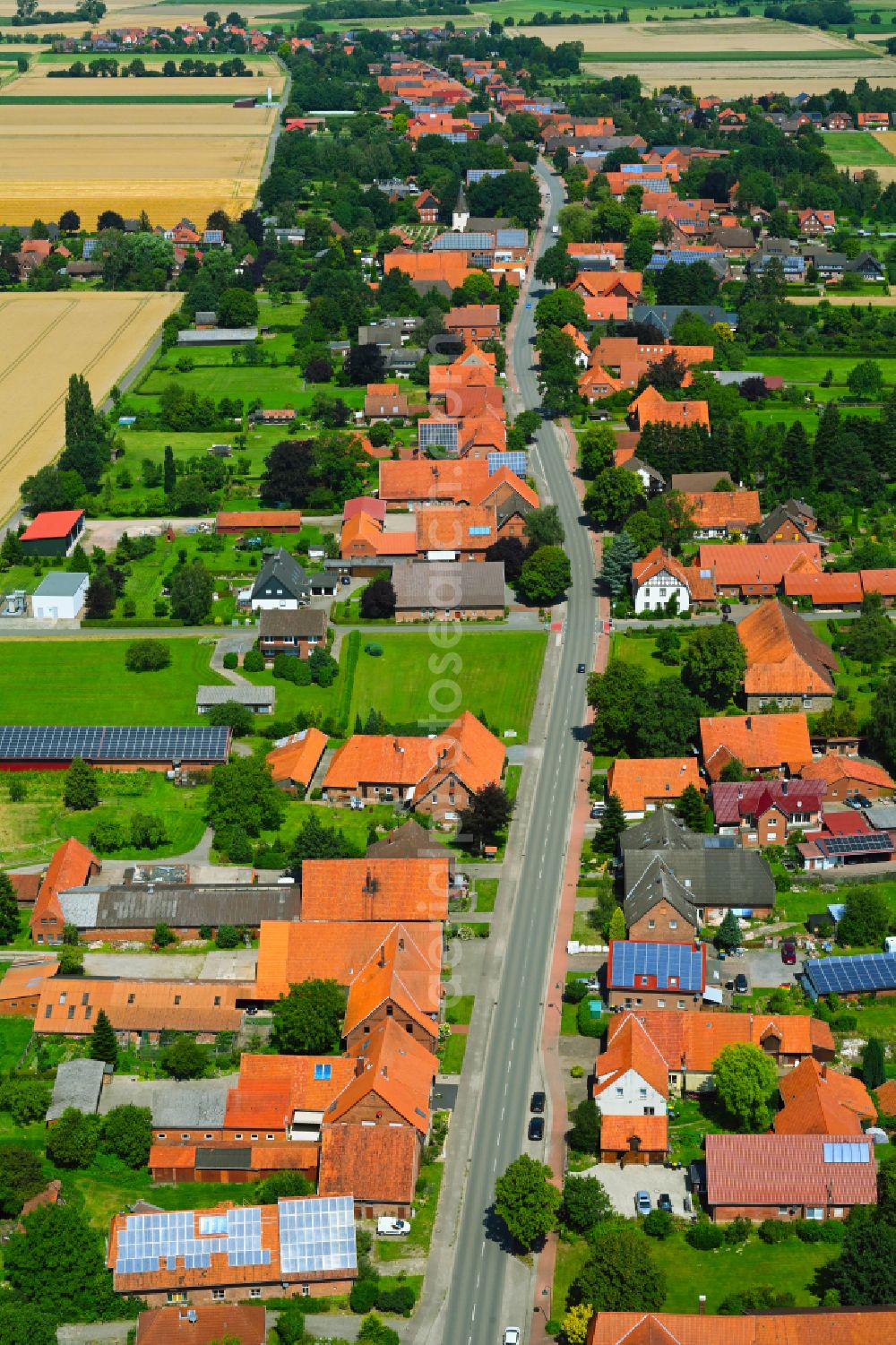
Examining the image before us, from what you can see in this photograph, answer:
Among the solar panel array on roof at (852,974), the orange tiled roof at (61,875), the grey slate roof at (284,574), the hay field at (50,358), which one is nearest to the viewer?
the solar panel array on roof at (852,974)

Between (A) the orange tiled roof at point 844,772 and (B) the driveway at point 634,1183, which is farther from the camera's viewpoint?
(A) the orange tiled roof at point 844,772

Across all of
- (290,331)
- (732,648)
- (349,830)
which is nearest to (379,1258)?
(349,830)

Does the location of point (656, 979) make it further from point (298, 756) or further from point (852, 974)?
point (298, 756)

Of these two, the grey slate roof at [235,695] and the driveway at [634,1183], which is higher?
the grey slate roof at [235,695]

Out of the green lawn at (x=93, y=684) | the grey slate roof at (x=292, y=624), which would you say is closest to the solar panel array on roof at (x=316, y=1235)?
the green lawn at (x=93, y=684)

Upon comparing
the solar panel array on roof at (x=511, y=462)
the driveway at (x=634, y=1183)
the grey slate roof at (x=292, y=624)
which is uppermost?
the solar panel array on roof at (x=511, y=462)

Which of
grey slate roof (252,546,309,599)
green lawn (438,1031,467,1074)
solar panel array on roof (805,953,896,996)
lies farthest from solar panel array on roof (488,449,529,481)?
green lawn (438,1031,467,1074)

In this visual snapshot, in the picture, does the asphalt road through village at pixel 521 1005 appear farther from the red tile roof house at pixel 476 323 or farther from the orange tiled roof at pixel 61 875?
the red tile roof house at pixel 476 323

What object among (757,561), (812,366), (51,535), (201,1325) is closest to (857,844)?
(757,561)
